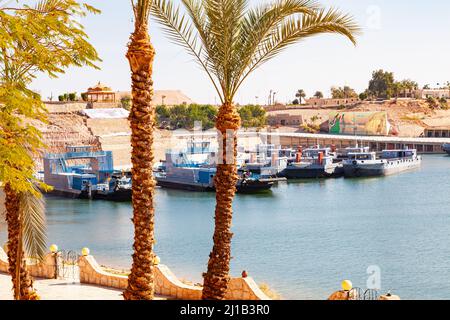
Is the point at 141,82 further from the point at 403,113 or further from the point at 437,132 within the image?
the point at 403,113

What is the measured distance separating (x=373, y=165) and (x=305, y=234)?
29086mm

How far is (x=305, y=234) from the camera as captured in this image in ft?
105

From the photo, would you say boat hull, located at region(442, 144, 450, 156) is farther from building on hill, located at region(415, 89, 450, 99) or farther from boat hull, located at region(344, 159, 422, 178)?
building on hill, located at region(415, 89, 450, 99)

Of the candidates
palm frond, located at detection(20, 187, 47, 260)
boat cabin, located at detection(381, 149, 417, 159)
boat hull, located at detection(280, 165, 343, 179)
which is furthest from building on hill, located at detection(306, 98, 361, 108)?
palm frond, located at detection(20, 187, 47, 260)

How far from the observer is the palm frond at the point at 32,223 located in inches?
478

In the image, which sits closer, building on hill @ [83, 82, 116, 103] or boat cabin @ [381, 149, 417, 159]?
boat cabin @ [381, 149, 417, 159]

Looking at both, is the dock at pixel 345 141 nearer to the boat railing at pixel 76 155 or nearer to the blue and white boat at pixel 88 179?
the boat railing at pixel 76 155

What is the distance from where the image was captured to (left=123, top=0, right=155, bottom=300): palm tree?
31.7ft

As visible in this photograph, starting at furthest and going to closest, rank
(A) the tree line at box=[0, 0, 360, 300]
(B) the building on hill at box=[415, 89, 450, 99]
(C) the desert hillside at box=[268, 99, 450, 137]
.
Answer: (B) the building on hill at box=[415, 89, 450, 99]
(C) the desert hillside at box=[268, 99, 450, 137]
(A) the tree line at box=[0, 0, 360, 300]

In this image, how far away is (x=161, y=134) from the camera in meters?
78.1

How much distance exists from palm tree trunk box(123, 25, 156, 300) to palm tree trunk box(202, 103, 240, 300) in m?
1.57

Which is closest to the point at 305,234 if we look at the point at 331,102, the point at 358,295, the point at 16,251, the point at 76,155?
the point at 358,295

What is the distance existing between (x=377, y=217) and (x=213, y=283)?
87.1 ft

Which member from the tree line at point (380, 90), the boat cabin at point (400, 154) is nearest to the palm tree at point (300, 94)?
the tree line at point (380, 90)
